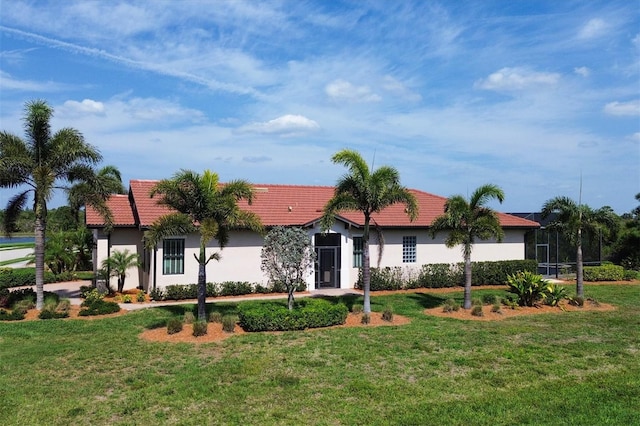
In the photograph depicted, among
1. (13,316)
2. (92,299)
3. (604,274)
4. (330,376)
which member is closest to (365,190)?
(330,376)

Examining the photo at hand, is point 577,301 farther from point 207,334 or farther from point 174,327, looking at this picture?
point 174,327

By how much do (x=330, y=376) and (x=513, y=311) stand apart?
34.3ft

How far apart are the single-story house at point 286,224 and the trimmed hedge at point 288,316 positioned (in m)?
6.54

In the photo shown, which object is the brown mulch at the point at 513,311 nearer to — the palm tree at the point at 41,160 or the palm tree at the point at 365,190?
the palm tree at the point at 365,190

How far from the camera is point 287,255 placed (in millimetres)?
16188

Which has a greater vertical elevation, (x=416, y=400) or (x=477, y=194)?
(x=477, y=194)

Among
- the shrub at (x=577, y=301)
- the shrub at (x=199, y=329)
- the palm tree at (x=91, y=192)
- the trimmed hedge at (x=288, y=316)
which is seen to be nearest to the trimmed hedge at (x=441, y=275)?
the shrub at (x=577, y=301)

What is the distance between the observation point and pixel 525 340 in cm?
1352

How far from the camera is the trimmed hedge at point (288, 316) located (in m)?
14.7

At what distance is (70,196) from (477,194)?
48.8 ft

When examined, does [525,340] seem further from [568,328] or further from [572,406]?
[572,406]

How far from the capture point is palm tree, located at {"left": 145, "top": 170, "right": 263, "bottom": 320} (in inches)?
595

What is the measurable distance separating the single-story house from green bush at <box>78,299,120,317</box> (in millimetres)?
3198

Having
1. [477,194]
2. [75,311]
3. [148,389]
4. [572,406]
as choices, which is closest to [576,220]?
[477,194]
